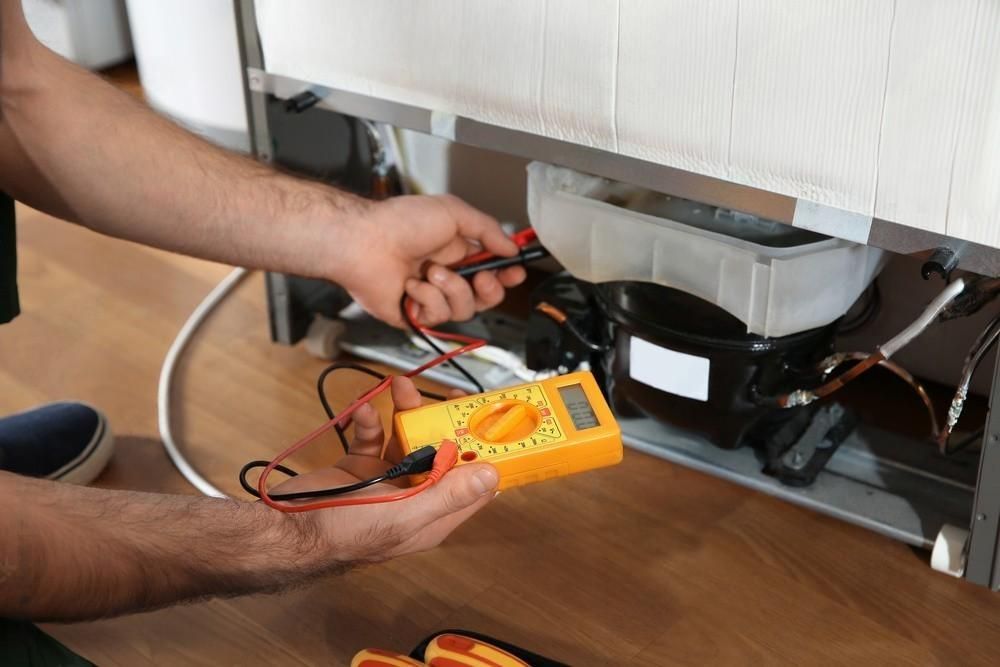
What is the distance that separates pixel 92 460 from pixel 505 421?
532 mm

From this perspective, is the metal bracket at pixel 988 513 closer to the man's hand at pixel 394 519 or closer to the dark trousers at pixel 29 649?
the man's hand at pixel 394 519

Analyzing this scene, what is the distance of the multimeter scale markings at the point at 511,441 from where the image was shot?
2.91 feet

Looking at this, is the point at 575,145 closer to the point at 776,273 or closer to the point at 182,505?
the point at 776,273

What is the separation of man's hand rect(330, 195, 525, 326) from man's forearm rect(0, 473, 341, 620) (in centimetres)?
34

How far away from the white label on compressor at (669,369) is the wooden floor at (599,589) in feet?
0.37

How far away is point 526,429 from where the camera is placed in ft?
2.99

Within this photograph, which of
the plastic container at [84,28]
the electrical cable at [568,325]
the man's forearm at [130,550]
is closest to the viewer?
the man's forearm at [130,550]

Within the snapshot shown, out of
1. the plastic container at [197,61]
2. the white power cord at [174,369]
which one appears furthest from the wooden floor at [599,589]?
the plastic container at [197,61]

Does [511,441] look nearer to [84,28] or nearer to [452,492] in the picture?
[452,492]

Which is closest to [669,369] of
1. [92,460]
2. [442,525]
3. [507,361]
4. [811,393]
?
[811,393]

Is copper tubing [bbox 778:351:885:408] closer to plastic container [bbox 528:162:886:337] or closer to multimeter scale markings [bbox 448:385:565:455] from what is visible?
plastic container [bbox 528:162:886:337]

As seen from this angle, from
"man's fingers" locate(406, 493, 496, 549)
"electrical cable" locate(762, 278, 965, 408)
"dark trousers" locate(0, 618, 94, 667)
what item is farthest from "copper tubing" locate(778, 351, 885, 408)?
"dark trousers" locate(0, 618, 94, 667)

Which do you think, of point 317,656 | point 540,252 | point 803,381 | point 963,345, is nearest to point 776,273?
point 803,381

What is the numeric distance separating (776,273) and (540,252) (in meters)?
0.28
